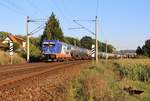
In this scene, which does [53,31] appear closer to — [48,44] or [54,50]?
[48,44]

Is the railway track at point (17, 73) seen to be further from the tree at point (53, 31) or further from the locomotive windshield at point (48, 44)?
the tree at point (53, 31)

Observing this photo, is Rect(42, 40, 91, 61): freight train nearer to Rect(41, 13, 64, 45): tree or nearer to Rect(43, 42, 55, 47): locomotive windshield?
Rect(43, 42, 55, 47): locomotive windshield

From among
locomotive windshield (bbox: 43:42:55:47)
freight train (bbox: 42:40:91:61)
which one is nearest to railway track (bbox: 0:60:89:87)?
freight train (bbox: 42:40:91:61)

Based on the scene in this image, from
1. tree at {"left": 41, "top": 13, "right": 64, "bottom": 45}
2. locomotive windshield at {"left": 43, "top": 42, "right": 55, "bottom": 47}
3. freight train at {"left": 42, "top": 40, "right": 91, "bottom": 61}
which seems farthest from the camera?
tree at {"left": 41, "top": 13, "right": 64, "bottom": 45}

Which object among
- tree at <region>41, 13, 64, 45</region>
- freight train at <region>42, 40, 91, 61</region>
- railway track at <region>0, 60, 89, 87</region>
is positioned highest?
tree at <region>41, 13, 64, 45</region>

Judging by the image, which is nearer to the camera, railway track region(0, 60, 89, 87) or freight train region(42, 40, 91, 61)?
railway track region(0, 60, 89, 87)

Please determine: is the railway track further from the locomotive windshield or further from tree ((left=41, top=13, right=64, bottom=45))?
tree ((left=41, top=13, right=64, bottom=45))

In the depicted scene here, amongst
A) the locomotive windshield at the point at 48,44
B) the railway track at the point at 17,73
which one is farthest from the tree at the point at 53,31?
the railway track at the point at 17,73

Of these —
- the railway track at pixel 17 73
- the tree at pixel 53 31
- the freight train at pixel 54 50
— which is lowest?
the railway track at pixel 17 73

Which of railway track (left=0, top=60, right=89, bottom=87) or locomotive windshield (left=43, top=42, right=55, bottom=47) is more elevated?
locomotive windshield (left=43, top=42, right=55, bottom=47)

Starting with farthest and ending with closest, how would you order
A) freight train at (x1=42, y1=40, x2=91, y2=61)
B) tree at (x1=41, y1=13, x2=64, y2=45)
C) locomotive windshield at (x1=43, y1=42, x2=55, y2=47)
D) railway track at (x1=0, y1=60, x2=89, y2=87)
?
1. tree at (x1=41, y1=13, x2=64, y2=45)
2. locomotive windshield at (x1=43, y1=42, x2=55, y2=47)
3. freight train at (x1=42, y1=40, x2=91, y2=61)
4. railway track at (x1=0, y1=60, x2=89, y2=87)

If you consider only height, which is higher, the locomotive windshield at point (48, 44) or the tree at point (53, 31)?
the tree at point (53, 31)

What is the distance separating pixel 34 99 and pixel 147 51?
133653mm

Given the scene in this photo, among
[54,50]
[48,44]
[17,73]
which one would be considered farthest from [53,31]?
[17,73]
